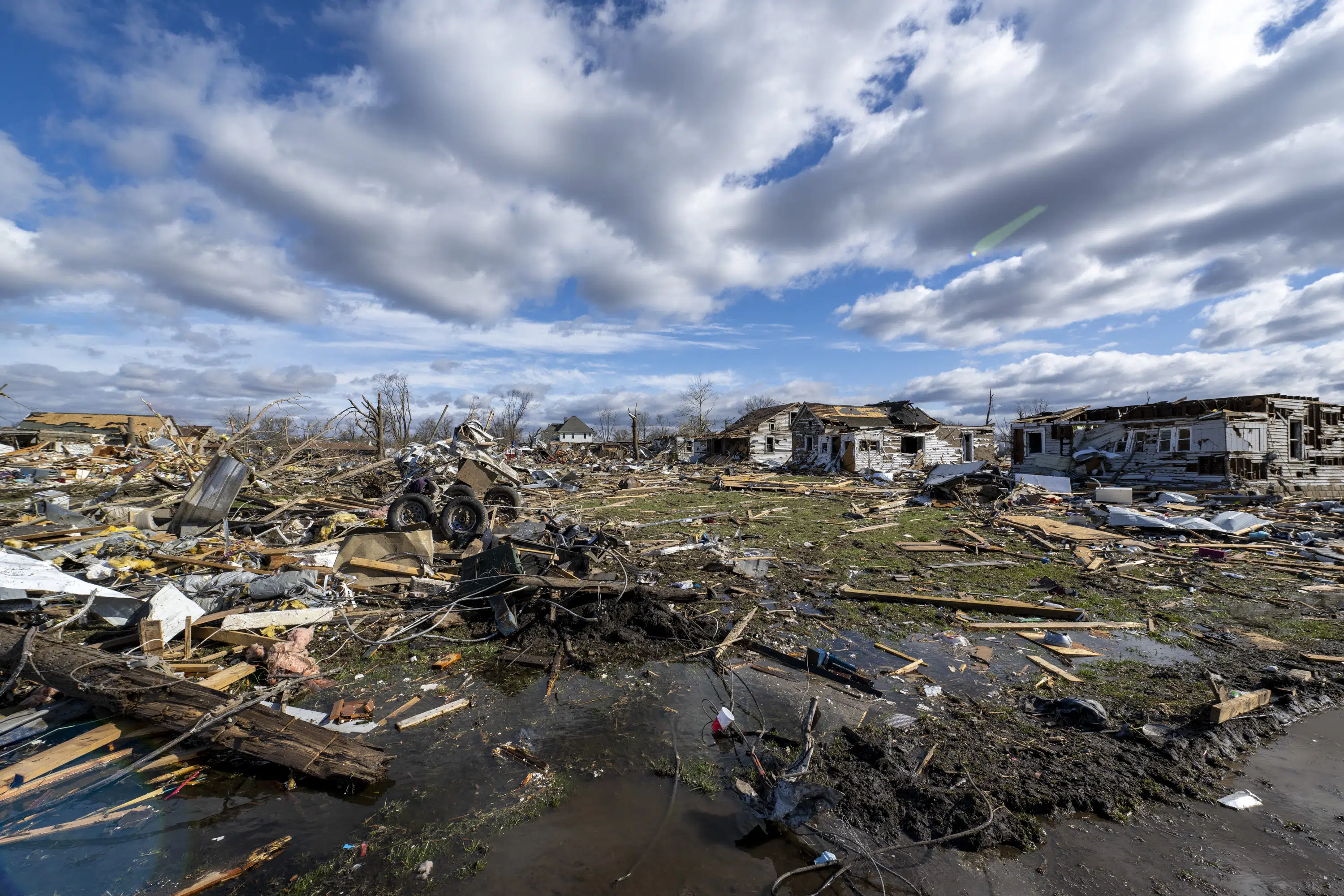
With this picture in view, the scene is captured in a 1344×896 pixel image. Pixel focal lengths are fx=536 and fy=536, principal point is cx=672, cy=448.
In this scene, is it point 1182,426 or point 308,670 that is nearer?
point 308,670

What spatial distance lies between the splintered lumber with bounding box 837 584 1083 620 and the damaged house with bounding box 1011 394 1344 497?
20.0m

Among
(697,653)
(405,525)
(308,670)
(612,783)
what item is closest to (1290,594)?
(697,653)

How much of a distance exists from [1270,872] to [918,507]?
1579 cm

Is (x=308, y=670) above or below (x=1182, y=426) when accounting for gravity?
below

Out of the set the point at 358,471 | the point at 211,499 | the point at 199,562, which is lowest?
the point at 199,562

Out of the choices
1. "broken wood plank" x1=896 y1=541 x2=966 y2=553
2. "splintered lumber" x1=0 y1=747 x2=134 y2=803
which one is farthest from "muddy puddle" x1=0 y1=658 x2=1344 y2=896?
"broken wood plank" x1=896 y1=541 x2=966 y2=553

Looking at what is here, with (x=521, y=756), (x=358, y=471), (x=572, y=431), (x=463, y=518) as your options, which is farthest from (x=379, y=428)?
(x=572, y=431)

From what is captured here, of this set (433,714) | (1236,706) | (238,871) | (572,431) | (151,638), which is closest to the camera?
(238,871)

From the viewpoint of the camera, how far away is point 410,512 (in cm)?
1088

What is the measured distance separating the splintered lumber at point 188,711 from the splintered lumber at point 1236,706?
6.48 meters

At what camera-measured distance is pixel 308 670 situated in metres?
5.46

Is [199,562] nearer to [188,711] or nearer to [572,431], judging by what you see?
[188,711]

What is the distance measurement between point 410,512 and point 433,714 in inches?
274

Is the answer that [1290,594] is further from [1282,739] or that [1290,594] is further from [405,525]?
[405,525]
